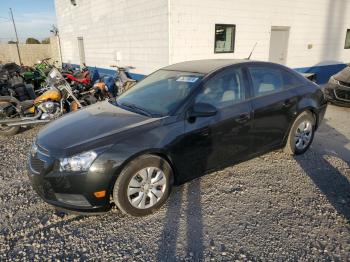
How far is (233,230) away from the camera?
281cm

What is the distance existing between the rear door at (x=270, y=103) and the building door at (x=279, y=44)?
20.4 feet

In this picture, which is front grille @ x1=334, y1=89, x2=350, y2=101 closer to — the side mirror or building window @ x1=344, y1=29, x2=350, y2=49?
the side mirror

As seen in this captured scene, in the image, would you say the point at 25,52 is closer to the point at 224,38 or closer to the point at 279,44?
the point at 224,38

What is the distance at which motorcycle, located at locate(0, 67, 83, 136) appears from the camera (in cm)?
573

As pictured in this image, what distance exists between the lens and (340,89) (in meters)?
7.38

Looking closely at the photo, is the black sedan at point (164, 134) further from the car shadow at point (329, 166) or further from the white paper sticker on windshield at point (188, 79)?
the car shadow at point (329, 166)

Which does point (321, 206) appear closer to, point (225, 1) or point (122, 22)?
point (225, 1)

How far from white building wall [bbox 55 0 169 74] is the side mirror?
4715 millimetres

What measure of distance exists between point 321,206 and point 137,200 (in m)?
2.02

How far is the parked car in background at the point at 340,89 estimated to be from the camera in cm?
730

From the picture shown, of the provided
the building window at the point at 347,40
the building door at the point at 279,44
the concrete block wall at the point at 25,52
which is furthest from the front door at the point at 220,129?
the concrete block wall at the point at 25,52

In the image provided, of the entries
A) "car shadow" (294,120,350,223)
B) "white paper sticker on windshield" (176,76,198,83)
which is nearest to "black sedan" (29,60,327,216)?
"white paper sticker on windshield" (176,76,198,83)

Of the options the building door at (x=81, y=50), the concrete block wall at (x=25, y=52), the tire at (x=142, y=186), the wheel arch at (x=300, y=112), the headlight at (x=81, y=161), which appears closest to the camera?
the headlight at (x=81, y=161)

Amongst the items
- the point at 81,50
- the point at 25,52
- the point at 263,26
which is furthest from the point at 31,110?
the point at 25,52
